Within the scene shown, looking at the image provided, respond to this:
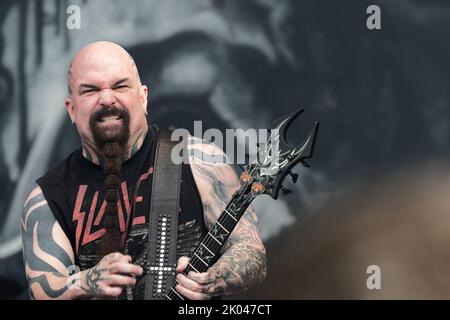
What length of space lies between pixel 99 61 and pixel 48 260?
1.04 metres

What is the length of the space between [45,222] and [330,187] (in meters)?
1.60

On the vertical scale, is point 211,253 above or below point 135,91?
below

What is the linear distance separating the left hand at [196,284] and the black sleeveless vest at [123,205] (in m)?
0.24

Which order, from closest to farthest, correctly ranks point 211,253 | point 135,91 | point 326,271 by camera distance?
point 211,253 → point 135,91 → point 326,271

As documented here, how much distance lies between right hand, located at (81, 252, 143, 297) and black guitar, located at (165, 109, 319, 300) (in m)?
0.26

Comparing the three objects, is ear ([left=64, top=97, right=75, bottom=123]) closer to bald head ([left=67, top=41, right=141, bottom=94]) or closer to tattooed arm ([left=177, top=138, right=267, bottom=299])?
bald head ([left=67, top=41, right=141, bottom=94])

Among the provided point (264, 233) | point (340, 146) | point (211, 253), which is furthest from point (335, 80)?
point (211, 253)

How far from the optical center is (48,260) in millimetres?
4535

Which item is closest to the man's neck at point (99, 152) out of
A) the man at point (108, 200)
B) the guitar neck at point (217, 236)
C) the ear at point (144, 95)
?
the man at point (108, 200)

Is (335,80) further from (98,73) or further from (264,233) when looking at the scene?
(98,73)

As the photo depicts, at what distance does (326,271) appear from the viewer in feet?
16.5

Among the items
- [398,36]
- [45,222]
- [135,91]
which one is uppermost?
[398,36]

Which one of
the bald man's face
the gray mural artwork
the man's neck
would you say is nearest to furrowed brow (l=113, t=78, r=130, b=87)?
the bald man's face

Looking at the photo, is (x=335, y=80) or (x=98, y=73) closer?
(x=98, y=73)
